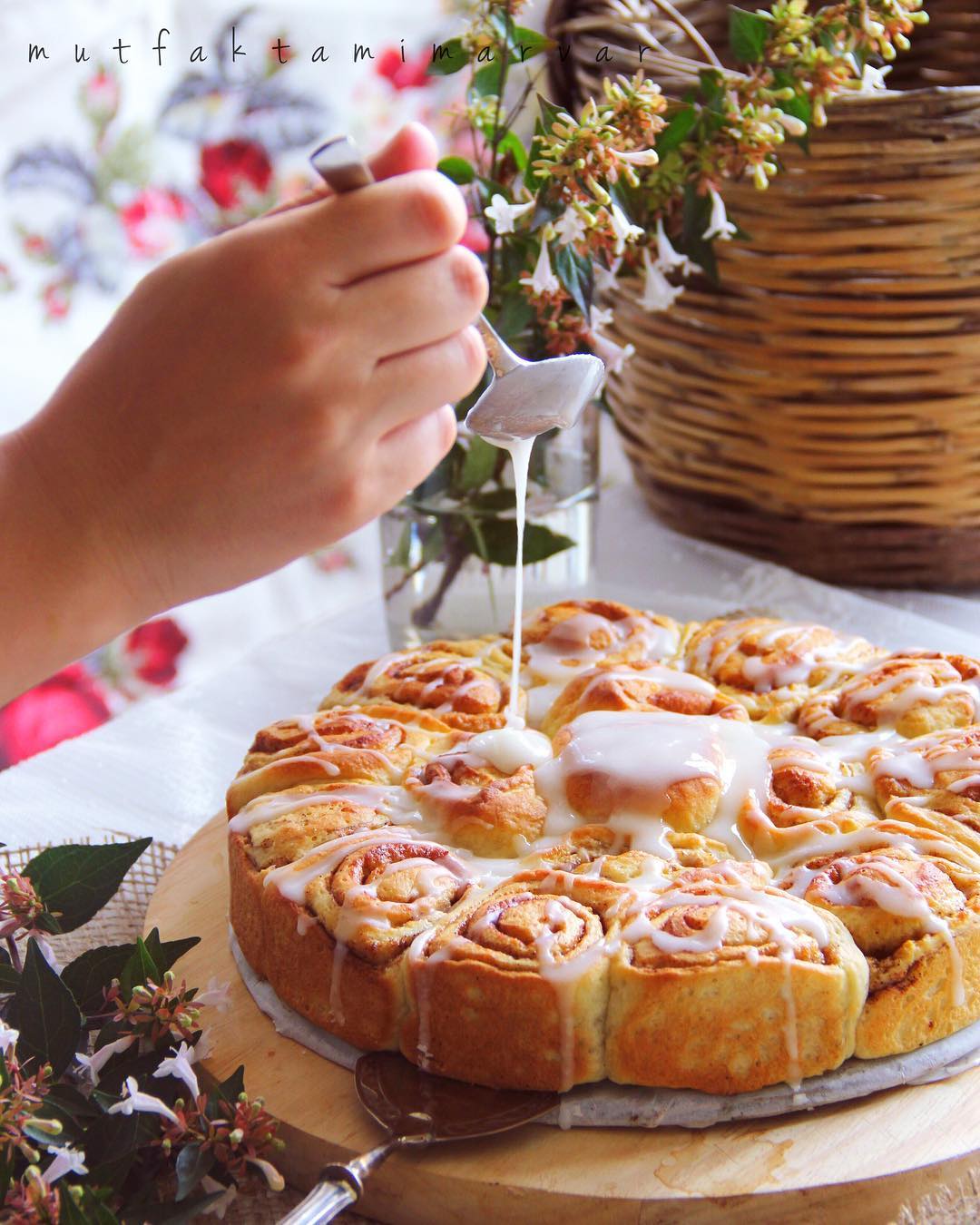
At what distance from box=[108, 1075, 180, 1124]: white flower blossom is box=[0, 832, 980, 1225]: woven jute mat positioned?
A: 97 mm

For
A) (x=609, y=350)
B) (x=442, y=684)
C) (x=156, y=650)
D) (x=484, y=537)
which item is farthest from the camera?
(x=156, y=650)

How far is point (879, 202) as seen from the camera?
191 cm

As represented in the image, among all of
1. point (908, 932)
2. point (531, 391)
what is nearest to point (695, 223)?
point (531, 391)

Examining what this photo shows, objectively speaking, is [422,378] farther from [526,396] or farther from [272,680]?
[272,680]

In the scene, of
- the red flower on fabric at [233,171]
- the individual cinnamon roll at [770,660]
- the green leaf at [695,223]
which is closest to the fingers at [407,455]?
the individual cinnamon roll at [770,660]

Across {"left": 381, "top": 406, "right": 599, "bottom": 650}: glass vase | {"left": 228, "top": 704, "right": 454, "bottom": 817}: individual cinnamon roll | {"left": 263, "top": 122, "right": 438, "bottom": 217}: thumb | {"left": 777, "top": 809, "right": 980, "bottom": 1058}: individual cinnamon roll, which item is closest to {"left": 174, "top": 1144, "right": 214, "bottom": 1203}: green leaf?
{"left": 228, "top": 704, "right": 454, "bottom": 817}: individual cinnamon roll

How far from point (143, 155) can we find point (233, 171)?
0.22 m

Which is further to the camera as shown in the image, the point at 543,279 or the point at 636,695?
the point at 543,279

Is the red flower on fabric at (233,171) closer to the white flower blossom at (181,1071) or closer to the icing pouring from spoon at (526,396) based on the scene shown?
the icing pouring from spoon at (526,396)

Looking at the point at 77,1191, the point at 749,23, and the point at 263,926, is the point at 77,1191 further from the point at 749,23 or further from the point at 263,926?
the point at 749,23

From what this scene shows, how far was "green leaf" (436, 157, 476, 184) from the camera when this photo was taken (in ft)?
5.70

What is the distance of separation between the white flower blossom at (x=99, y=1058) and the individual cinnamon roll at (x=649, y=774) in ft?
1.41

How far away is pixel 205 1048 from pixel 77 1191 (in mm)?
244

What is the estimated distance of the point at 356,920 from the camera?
1215 mm
